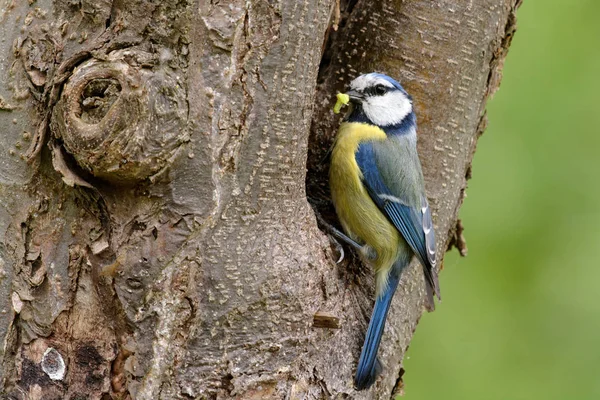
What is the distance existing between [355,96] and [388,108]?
0.59ft

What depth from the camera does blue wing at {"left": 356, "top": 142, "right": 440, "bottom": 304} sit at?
2.36 meters

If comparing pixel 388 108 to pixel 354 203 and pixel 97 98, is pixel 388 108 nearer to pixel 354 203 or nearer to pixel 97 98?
pixel 354 203

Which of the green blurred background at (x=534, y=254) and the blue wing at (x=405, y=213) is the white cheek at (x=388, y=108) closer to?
the blue wing at (x=405, y=213)

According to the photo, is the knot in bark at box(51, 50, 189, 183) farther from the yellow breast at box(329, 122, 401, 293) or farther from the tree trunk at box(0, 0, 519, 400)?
the yellow breast at box(329, 122, 401, 293)

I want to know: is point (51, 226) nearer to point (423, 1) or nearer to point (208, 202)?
point (208, 202)

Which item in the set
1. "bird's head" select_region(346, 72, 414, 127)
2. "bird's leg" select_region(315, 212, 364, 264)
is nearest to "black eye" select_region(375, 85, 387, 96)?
"bird's head" select_region(346, 72, 414, 127)

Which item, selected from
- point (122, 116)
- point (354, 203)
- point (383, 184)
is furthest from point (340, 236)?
point (122, 116)

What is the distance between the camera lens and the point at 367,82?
2.38 metres

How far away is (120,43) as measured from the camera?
1685 mm

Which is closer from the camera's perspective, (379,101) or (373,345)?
(373,345)

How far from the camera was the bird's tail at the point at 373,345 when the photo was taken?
2.00m

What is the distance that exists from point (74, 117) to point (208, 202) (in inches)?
13.9

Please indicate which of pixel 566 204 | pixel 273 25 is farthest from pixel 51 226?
pixel 566 204

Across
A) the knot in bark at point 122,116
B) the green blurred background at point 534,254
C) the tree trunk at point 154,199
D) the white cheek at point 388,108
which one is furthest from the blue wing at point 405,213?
the knot in bark at point 122,116
